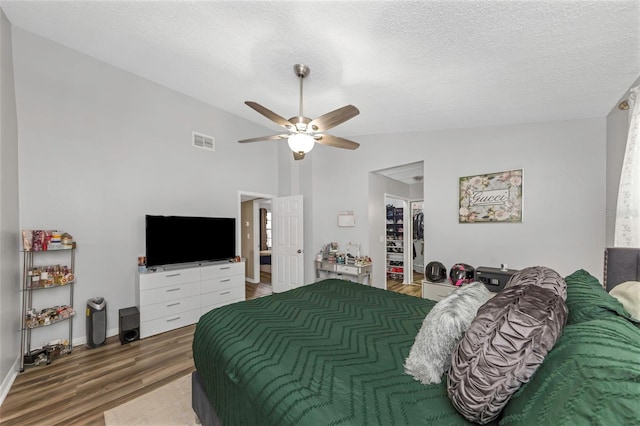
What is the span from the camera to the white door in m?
4.83

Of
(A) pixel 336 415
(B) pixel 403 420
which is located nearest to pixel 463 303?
(B) pixel 403 420

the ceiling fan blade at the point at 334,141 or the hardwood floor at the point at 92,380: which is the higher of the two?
the ceiling fan blade at the point at 334,141

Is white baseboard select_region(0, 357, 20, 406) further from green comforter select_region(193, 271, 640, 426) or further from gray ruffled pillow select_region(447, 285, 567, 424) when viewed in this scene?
gray ruffled pillow select_region(447, 285, 567, 424)

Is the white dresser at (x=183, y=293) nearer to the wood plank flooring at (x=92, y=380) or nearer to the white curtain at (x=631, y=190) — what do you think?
the wood plank flooring at (x=92, y=380)

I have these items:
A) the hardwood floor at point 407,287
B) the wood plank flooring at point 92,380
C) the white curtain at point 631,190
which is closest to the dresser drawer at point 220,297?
the wood plank flooring at point 92,380

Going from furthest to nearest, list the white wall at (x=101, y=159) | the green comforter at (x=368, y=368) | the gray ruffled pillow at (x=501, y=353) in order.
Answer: the white wall at (x=101, y=159) → the gray ruffled pillow at (x=501, y=353) → the green comforter at (x=368, y=368)

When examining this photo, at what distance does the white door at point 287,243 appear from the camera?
483 cm

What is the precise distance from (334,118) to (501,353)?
198 centimetres

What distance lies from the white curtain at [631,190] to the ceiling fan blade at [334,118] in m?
2.09

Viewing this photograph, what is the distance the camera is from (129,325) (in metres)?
2.96

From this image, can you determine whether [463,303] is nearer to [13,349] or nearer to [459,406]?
[459,406]

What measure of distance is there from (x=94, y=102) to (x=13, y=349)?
268 centimetres

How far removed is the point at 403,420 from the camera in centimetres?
89

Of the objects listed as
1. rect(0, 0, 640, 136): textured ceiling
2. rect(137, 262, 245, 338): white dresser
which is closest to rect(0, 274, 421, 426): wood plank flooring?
rect(137, 262, 245, 338): white dresser
